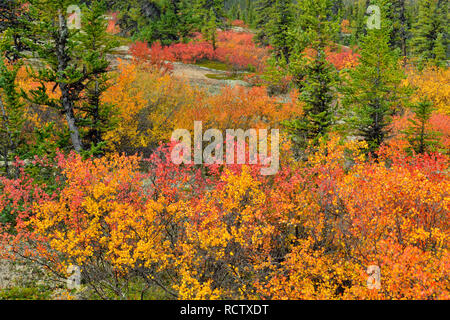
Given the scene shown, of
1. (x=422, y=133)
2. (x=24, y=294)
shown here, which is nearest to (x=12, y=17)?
(x=24, y=294)

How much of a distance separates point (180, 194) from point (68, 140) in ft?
33.7

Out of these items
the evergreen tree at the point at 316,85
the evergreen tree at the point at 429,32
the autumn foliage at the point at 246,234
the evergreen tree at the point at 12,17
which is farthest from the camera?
the evergreen tree at the point at 429,32

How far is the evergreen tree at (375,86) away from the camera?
24469 mm

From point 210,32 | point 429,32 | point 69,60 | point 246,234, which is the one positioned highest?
point 210,32

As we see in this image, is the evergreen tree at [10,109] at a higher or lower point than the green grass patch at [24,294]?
higher

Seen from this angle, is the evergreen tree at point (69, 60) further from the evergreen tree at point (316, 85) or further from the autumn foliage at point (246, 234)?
the evergreen tree at point (316, 85)

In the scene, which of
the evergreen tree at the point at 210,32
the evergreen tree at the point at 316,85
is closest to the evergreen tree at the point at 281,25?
the evergreen tree at the point at 210,32

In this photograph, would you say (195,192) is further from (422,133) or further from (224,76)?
(224,76)

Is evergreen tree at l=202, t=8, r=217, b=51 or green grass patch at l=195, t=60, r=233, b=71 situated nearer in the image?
green grass patch at l=195, t=60, r=233, b=71

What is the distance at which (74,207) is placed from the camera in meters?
12.5

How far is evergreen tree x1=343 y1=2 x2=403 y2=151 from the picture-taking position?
2447cm

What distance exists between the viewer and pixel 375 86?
83.0 ft

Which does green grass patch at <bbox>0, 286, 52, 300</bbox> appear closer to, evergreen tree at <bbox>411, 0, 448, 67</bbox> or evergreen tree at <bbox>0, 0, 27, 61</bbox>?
evergreen tree at <bbox>0, 0, 27, 61</bbox>

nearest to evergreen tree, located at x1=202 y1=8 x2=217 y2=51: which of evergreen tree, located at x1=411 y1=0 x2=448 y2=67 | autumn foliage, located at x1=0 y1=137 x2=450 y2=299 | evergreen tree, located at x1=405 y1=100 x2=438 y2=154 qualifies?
evergreen tree, located at x1=411 y1=0 x2=448 y2=67
